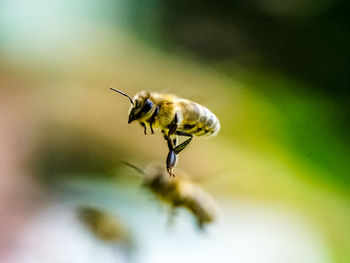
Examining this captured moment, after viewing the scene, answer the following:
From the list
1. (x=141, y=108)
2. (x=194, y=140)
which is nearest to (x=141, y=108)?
(x=141, y=108)

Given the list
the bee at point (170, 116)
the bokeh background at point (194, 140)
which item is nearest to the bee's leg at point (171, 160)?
the bee at point (170, 116)

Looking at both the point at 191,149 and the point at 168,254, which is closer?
the point at 168,254

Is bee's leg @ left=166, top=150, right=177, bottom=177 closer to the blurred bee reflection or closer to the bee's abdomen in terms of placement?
the bee's abdomen

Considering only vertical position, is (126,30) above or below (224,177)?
above

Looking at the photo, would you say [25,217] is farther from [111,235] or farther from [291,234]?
[291,234]

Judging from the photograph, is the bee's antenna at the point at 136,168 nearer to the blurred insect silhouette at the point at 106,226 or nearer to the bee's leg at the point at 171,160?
the blurred insect silhouette at the point at 106,226

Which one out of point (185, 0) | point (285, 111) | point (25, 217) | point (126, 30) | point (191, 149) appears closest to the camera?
point (25, 217)

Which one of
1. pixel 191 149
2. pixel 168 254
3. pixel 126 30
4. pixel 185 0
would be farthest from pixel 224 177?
pixel 185 0

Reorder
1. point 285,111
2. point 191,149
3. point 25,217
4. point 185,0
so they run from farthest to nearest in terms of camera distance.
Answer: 1. point 185,0
2. point 285,111
3. point 191,149
4. point 25,217
